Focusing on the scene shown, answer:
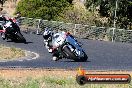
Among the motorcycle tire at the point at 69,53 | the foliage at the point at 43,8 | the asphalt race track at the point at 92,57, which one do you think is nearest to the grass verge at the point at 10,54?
the asphalt race track at the point at 92,57

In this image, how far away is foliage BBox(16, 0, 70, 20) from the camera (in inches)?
1790

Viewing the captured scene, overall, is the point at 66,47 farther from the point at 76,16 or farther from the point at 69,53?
the point at 76,16

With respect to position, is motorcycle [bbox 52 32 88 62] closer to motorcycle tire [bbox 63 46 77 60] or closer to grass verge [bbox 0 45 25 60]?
motorcycle tire [bbox 63 46 77 60]

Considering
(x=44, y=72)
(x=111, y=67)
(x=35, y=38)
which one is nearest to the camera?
(x=44, y=72)

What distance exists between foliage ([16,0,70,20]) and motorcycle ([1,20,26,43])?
14522 mm

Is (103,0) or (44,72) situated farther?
(103,0)

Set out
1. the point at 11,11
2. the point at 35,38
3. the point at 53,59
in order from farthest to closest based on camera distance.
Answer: the point at 11,11 → the point at 35,38 → the point at 53,59

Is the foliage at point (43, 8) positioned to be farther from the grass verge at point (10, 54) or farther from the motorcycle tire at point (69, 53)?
the motorcycle tire at point (69, 53)

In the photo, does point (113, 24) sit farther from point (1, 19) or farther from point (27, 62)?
point (27, 62)

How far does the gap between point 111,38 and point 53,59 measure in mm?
14133

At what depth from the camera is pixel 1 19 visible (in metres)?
34.7

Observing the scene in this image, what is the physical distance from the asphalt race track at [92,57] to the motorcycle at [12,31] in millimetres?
451

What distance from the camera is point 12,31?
2997 centimetres

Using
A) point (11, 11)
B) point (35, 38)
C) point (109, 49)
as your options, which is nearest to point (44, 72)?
point (109, 49)
